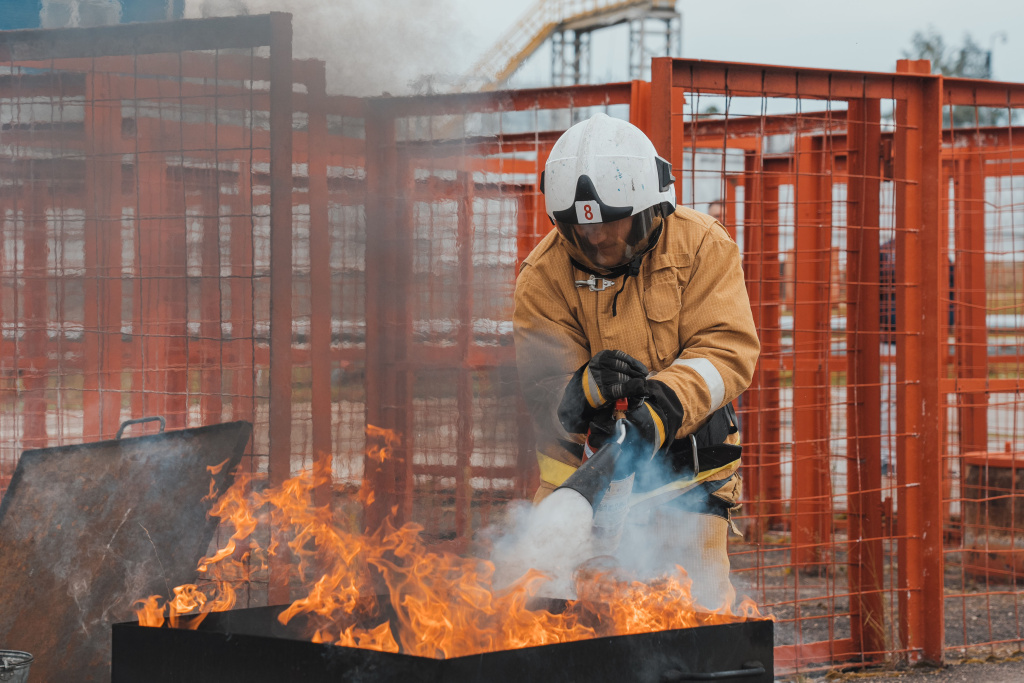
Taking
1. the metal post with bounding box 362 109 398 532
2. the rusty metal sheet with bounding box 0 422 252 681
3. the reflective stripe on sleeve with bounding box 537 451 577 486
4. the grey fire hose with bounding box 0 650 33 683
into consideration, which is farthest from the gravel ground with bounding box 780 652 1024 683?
the grey fire hose with bounding box 0 650 33 683

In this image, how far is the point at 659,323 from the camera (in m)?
2.97

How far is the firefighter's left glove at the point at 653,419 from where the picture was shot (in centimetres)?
261

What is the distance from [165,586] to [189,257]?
1.52 metres

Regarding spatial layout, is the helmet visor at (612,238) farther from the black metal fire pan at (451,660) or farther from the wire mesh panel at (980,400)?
the wire mesh panel at (980,400)

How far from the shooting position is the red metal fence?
152 inches

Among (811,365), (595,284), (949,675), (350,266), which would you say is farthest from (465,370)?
(811,365)

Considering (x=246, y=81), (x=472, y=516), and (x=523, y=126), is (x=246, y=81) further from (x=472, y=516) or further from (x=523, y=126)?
(x=472, y=516)

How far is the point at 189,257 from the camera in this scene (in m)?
4.12

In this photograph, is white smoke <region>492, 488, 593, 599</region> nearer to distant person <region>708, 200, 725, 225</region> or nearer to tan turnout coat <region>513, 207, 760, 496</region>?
tan turnout coat <region>513, 207, 760, 496</region>

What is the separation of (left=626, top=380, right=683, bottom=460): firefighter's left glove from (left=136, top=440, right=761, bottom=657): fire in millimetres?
509

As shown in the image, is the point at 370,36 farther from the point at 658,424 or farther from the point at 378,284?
the point at 658,424

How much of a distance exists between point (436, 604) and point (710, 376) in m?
1.17

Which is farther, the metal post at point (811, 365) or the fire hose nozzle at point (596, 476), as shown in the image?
the metal post at point (811, 365)

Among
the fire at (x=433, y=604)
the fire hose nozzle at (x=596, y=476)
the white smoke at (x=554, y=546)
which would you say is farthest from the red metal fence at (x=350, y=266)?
the fire hose nozzle at (x=596, y=476)
